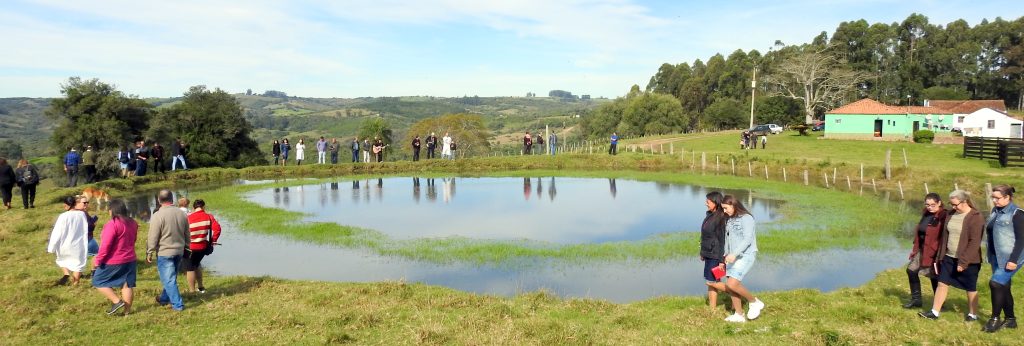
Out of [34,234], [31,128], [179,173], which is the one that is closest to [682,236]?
[34,234]

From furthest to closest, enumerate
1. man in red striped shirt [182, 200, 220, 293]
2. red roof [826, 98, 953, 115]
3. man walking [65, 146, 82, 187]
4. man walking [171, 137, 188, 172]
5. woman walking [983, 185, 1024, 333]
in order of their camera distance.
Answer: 1. red roof [826, 98, 953, 115]
2. man walking [171, 137, 188, 172]
3. man walking [65, 146, 82, 187]
4. man in red striped shirt [182, 200, 220, 293]
5. woman walking [983, 185, 1024, 333]

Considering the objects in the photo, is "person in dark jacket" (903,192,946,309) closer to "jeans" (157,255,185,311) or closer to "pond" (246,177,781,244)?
"pond" (246,177,781,244)

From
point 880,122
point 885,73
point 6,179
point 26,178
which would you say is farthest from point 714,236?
point 885,73

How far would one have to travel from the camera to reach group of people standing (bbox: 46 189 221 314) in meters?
9.16

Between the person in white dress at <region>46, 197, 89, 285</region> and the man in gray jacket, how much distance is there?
197 centimetres

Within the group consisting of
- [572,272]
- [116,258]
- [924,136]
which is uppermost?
[924,136]

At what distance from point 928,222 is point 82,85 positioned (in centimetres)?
4322

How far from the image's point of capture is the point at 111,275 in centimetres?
923

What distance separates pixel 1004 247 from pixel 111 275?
12209 millimetres

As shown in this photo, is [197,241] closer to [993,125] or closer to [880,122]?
[880,122]

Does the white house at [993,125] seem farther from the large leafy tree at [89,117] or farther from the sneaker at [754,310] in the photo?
the large leafy tree at [89,117]

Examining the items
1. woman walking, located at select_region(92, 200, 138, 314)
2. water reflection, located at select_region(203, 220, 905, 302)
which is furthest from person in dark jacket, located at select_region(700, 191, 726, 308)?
woman walking, located at select_region(92, 200, 138, 314)

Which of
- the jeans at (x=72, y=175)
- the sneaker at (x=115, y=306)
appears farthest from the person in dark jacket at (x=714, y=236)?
the jeans at (x=72, y=175)

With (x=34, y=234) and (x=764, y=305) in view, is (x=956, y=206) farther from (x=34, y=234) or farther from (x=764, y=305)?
(x=34, y=234)
